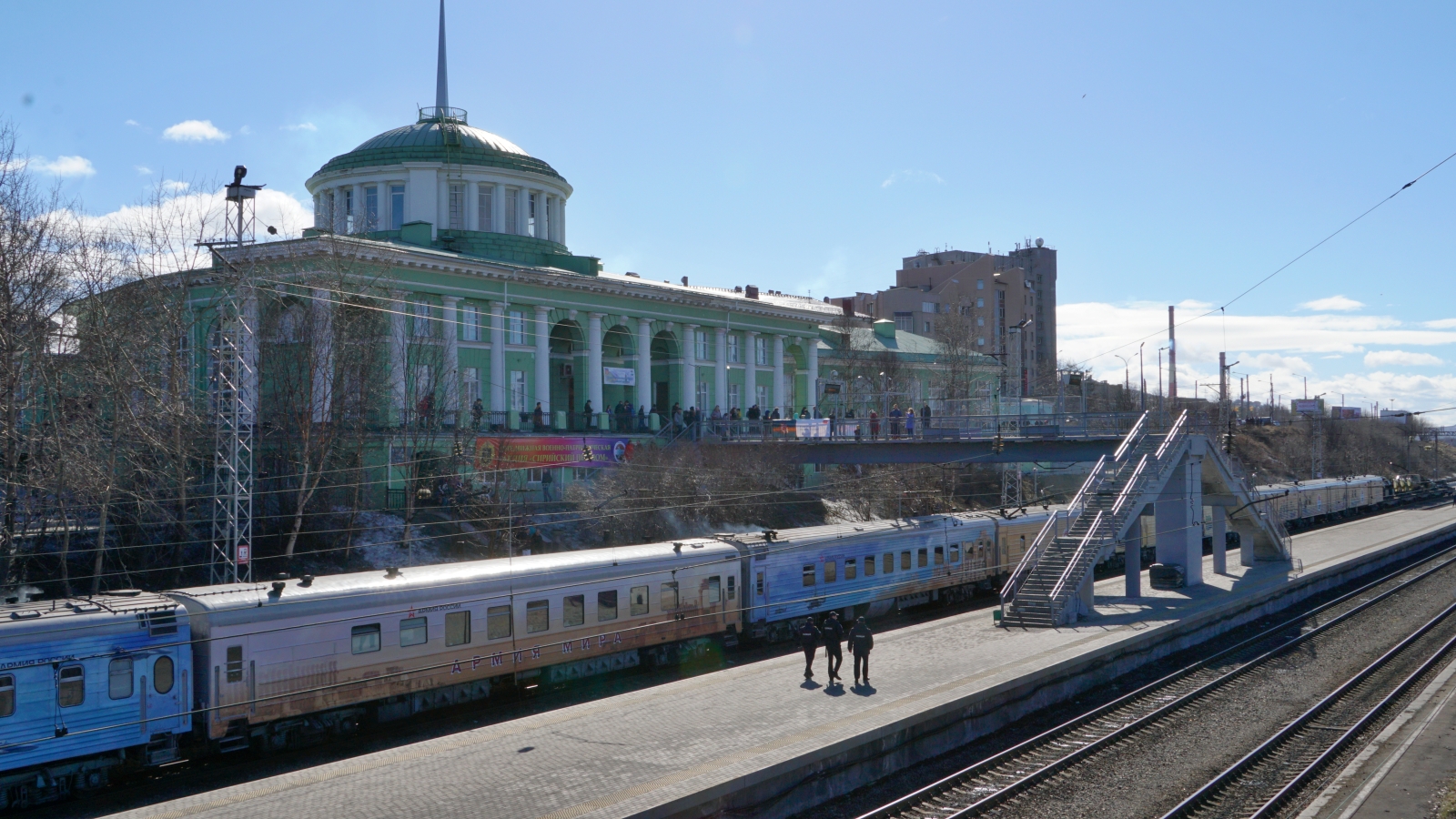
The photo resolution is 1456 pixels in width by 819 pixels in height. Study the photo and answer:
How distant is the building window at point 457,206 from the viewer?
54.2 m

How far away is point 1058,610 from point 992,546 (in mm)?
9216

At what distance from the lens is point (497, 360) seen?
4741cm

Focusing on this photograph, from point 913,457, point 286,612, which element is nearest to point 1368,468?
point 913,457

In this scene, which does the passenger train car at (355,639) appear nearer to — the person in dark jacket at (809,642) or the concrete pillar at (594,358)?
the person in dark jacket at (809,642)

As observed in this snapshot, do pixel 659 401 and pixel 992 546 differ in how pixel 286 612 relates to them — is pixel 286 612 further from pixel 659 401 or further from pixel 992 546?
pixel 659 401

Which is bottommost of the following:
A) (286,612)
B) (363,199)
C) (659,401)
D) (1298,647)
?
(1298,647)

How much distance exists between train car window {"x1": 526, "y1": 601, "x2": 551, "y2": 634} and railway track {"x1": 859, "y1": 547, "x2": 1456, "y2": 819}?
9.07m

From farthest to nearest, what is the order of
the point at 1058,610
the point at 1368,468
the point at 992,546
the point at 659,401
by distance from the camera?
the point at 1368,468
the point at 659,401
the point at 992,546
the point at 1058,610

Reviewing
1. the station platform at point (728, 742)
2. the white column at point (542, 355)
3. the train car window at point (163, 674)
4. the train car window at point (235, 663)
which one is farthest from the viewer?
the white column at point (542, 355)

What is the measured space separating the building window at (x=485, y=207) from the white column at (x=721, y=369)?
12591 mm

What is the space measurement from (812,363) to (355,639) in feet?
161

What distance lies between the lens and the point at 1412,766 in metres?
17.1

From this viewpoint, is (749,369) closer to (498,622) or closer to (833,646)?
(498,622)

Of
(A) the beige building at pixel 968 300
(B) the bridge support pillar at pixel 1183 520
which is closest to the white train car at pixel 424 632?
(B) the bridge support pillar at pixel 1183 520
